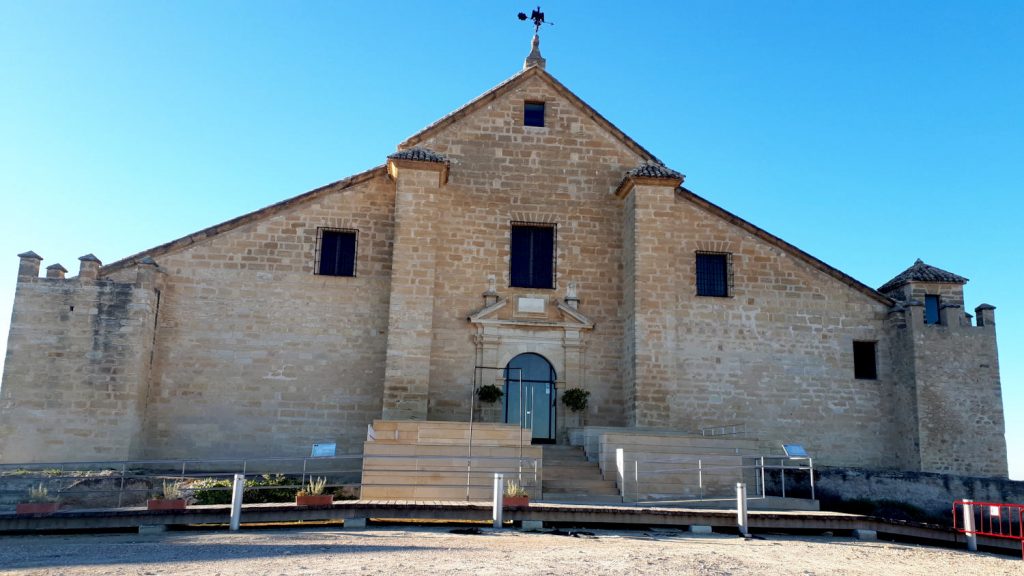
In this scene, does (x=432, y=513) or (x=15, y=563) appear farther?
(x=432, y=513)

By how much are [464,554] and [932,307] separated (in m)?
15.7

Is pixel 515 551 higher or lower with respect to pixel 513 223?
lower

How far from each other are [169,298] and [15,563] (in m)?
10.3

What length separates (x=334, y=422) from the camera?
18.8 meters

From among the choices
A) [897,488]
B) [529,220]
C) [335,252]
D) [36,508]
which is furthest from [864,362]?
[36,508]

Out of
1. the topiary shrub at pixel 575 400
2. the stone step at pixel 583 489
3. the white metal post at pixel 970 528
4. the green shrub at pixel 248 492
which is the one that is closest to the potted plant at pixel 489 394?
the topiary shrub at pixel 575 400

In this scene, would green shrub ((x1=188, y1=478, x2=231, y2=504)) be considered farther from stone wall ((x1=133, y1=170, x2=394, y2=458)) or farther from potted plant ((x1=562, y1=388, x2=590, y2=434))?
potted plant ((x1=562, y1=388, x2=590, y2=434))

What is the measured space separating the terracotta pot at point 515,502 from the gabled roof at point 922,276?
513 inches

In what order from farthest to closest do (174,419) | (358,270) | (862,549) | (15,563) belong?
(358,270), (174,419), (862,549), (15,563)

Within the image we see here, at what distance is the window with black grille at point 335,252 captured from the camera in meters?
19.8

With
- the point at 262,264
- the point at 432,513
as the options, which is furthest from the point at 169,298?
the point at 432,513

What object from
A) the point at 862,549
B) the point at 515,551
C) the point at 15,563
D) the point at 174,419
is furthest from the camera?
the point at 174,419

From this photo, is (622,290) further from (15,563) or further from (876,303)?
(15,563)

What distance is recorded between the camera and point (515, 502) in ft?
40.6
